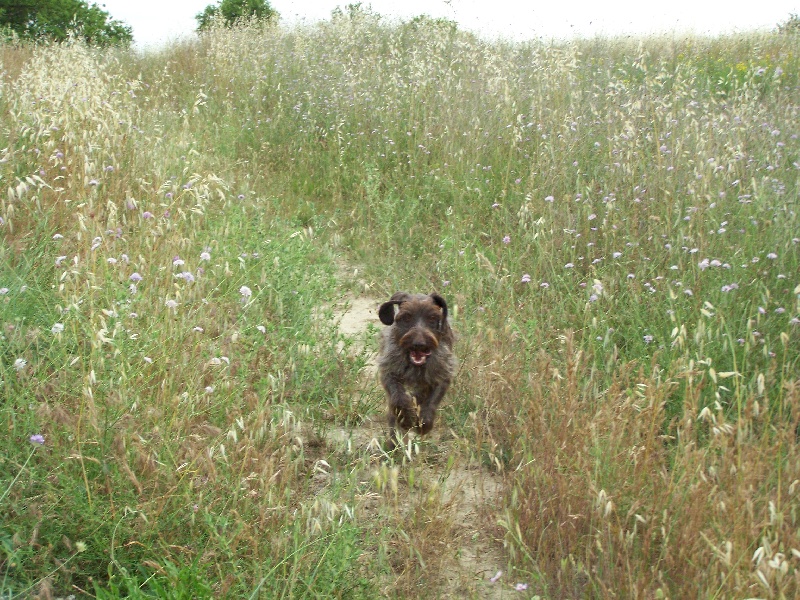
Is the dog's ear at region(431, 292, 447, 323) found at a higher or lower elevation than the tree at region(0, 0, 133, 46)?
lower

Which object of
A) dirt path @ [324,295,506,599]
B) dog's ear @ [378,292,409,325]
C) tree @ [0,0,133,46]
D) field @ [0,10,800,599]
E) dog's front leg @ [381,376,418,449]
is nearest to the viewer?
field @ [0,10,800,599]

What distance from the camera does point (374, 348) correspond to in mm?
5781

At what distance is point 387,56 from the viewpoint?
39.2 ft

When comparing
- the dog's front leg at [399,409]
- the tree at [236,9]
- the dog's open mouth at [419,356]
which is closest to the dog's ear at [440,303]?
the dog's open mouth at [419,356]

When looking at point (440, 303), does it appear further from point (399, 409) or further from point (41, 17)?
point (41, 17)

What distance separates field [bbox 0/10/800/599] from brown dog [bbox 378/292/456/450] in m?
0.27

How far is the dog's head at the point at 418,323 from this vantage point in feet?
14.3

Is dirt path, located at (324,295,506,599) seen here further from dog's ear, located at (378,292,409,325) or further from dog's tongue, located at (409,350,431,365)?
dog's ear, located at (378,292,409,325)

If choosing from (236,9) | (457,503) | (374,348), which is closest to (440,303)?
(374,348)

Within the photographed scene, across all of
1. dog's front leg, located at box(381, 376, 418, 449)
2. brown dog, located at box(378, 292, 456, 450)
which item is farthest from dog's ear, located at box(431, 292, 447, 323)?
dog's front leg, located at box(381, 376, 418, 449)

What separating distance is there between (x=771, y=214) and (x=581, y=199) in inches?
61.0

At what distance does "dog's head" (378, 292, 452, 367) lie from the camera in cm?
435

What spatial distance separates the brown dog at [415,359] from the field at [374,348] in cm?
27

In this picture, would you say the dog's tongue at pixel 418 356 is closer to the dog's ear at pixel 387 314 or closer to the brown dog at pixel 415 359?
the brown dog at pixel 415 359
